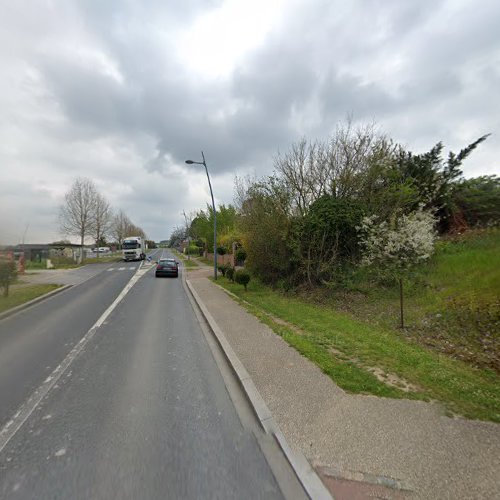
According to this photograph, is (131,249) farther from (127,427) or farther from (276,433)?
(276,433)

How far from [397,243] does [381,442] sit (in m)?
8.43

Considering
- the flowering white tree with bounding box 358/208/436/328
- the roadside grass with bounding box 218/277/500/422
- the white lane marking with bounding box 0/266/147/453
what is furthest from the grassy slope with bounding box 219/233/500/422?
the white lane marking with bounding box 0/266/147/453

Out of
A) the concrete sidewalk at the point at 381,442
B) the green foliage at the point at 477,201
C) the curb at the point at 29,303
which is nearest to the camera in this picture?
the concrete sidewalk at the point at 381,442

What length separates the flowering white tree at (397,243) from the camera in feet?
32.1

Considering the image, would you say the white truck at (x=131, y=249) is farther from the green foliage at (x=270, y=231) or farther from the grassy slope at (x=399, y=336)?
the grassy slope at (x=399, y=336)

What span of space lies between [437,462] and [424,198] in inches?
511

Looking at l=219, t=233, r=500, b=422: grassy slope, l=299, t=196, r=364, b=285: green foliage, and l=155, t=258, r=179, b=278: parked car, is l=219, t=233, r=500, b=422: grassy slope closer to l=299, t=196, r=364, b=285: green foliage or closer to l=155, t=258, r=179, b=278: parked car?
l=299, t=196, r=364, b=285: green foliage

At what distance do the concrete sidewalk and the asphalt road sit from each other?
0.48 meters

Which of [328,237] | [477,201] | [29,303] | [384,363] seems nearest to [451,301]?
[384,363]

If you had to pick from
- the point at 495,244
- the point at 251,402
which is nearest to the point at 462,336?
the point at 251,402

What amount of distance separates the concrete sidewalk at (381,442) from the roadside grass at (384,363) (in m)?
0.25

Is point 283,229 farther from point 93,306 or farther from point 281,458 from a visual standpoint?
point 281,458

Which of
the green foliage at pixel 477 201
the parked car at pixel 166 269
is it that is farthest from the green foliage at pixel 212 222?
the green foliage at pixel 477 201

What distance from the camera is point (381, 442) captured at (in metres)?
2.61
